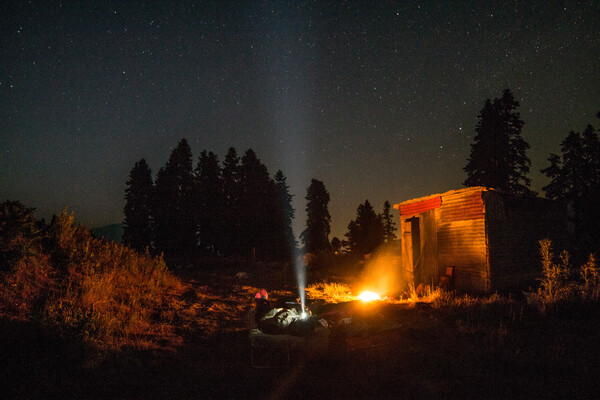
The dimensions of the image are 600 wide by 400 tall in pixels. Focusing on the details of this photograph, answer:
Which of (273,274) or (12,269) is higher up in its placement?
(12,269)

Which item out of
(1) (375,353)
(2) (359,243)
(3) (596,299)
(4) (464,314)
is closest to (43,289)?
(1) (375,353)

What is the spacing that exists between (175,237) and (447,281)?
98.2 ft

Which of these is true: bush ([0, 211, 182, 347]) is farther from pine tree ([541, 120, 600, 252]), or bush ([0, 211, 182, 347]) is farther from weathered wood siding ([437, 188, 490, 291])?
pine tree ([541, 120, 600, 252])

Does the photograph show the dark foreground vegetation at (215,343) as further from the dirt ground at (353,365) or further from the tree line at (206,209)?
the tree line at (206,209)

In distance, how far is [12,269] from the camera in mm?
6059

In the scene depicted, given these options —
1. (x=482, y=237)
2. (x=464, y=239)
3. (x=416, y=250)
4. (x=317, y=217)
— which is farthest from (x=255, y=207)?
(x=482, y=237)

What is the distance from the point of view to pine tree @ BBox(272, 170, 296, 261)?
126ft

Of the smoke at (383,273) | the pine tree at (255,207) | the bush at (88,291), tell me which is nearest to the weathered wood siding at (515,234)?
the smoke at (383,273)

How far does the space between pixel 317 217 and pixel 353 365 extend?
36.1 meters

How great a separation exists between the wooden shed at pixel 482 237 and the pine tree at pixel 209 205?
25.6m

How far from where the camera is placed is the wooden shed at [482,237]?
39.6ft

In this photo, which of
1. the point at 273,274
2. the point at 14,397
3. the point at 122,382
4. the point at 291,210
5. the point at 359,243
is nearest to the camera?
the point at 14,397

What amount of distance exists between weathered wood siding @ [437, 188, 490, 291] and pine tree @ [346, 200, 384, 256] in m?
23.9

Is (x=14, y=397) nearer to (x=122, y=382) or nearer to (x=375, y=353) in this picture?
(x=122, y=382)
